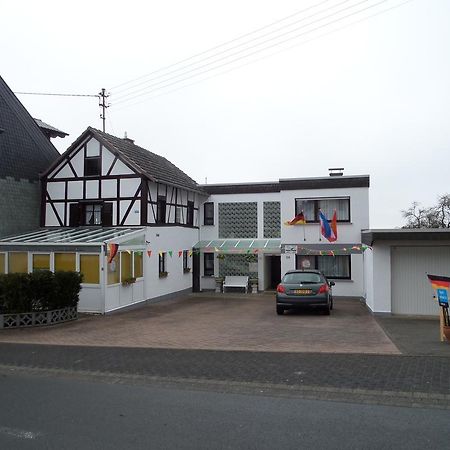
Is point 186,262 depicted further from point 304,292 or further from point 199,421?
point 199,421

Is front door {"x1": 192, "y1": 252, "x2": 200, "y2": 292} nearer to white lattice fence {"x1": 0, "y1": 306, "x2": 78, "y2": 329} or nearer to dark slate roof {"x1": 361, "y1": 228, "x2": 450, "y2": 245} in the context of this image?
white lattice fence {"x1": 0, "y1": 306, "x2": 78, "y2": 329}

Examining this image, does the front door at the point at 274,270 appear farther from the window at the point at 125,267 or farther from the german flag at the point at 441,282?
the german flag at the point at 441,282

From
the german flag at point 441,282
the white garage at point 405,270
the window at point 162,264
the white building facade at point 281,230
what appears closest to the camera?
the german flag at point 441,282

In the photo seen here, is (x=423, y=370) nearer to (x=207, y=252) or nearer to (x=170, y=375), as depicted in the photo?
(x=170, y=375)

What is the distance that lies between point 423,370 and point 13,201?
18413mm

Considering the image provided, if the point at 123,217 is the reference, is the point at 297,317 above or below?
below

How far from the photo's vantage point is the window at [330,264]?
22094mm

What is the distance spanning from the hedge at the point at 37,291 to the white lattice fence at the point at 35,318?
16cm

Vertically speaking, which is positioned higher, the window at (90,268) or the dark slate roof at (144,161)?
the dark slate roof at (144,161)

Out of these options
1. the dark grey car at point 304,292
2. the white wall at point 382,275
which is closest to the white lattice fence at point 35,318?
the dark grey car at point 304,292

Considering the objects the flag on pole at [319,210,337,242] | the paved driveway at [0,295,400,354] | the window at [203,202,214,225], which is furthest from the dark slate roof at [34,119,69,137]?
the flag on pole at [319,210,337,242]

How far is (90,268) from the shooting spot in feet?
54.3

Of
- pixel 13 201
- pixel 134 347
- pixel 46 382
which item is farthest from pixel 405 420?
pixel 13 201

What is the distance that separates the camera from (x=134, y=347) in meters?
10.3
